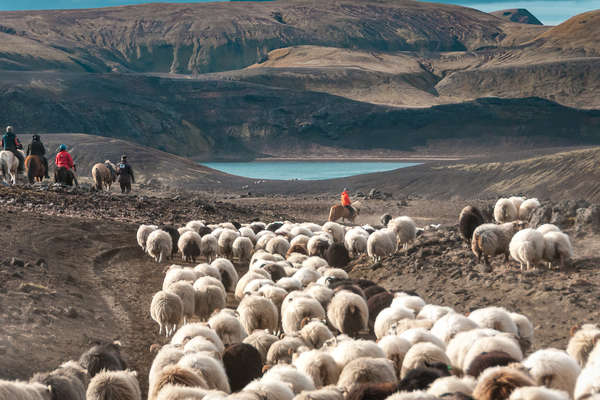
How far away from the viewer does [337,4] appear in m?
189

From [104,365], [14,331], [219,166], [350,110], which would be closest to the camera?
[104,365]

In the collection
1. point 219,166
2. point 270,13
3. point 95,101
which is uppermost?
point 270,13

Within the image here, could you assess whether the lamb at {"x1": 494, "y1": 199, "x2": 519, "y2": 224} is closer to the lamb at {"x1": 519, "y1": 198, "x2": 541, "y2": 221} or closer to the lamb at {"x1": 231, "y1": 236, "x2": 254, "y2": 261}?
the lamb at {"x1": 519, "y1": 198, "x2": 541, "y2": 221}

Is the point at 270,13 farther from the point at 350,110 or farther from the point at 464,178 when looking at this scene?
the point at 464,178

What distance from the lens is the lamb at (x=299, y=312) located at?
10133mm

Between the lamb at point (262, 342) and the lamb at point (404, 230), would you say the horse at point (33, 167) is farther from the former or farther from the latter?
the lamb at point (262, 342)

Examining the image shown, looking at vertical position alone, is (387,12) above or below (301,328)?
above

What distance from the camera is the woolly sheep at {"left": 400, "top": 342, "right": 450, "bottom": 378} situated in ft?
24.5

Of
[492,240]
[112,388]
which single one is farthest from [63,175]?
[112,388]

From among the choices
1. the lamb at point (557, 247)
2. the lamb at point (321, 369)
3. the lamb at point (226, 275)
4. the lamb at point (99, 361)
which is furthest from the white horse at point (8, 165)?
the lamb at point (321, 369)

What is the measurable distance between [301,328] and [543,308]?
460 cm

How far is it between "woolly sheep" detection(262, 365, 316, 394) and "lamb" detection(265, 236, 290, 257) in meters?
10.6

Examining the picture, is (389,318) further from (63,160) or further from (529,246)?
(63,160)

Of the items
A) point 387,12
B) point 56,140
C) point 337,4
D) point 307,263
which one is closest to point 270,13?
point 337,4
